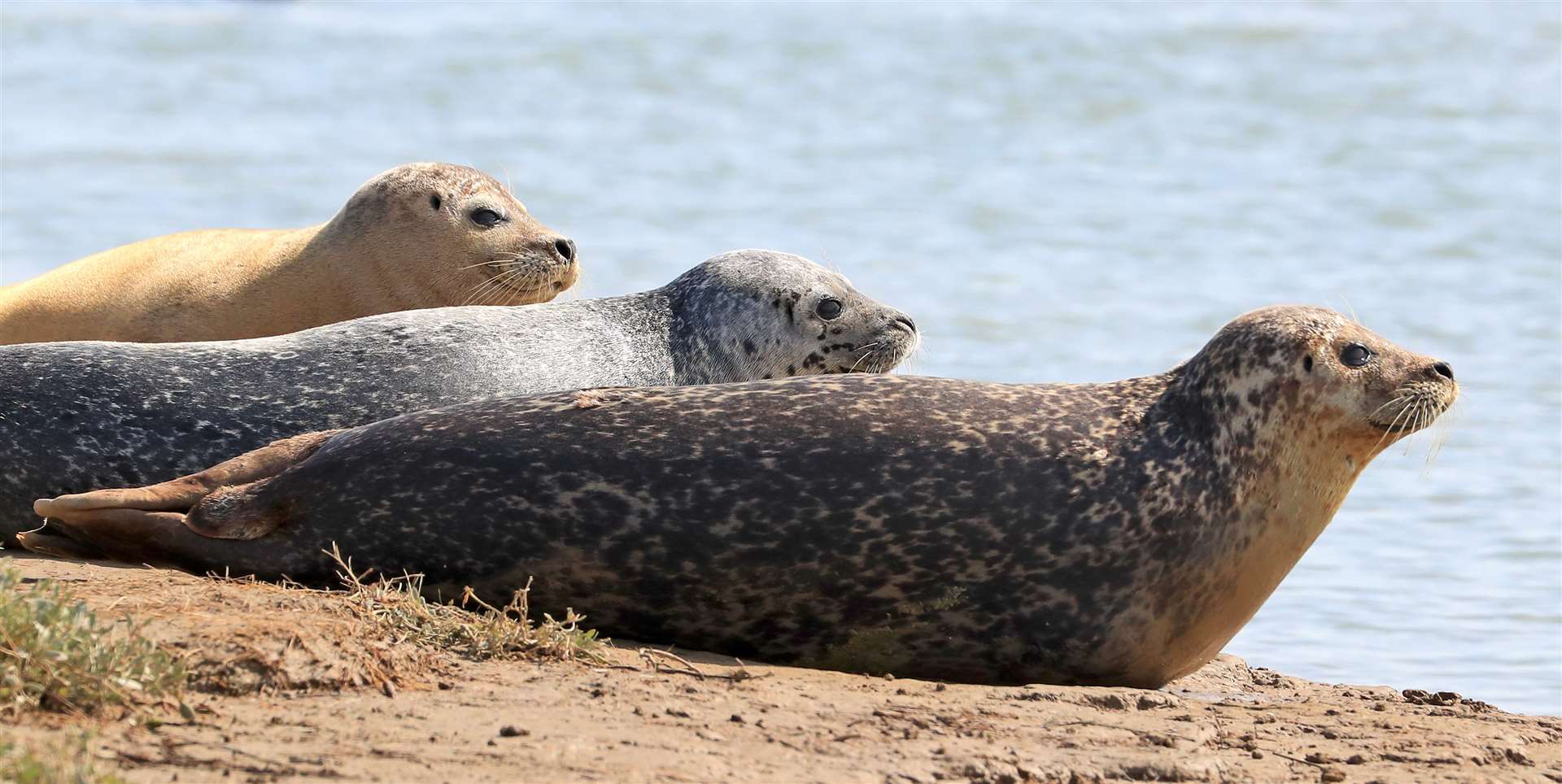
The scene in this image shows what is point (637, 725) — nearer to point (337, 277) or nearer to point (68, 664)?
point (68, 664)

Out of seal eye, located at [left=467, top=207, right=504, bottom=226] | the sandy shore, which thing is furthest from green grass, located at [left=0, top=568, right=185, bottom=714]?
seal eye, located at [left=467, top=207, right=504, bottom=226]

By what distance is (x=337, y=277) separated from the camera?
8.29 m

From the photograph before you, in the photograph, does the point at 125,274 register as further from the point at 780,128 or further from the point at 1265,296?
the point at 780,128

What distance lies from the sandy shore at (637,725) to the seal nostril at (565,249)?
3.07m

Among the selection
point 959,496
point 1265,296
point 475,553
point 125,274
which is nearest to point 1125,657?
point 959,496

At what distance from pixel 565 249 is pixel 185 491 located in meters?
2.90

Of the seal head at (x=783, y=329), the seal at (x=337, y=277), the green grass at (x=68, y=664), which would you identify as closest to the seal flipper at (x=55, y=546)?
the green grass at (x=68, y=664)

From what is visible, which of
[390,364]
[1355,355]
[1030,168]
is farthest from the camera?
[1030,168]

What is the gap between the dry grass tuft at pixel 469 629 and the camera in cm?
501

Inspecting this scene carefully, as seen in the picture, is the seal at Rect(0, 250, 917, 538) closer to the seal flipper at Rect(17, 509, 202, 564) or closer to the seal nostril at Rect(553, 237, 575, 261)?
the seal flipper at Rect(17, 509, 202, 564)

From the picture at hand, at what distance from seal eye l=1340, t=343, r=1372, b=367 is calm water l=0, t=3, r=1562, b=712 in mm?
1476

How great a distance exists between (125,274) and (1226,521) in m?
4.87

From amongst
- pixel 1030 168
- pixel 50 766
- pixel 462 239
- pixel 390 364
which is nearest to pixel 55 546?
pixel 390 364

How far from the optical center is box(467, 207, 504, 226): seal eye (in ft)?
27.4
